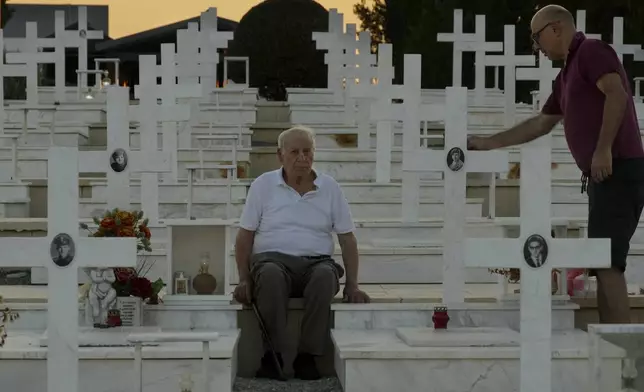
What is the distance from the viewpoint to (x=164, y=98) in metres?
9.32

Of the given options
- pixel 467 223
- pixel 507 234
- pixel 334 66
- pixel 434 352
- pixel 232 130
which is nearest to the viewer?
pixel 434 352

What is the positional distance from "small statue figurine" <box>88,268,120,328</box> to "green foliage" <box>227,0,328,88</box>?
11446 mm

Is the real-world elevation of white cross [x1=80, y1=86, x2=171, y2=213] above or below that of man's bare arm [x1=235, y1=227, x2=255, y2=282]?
above

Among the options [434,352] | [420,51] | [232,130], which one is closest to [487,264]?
[434,352]

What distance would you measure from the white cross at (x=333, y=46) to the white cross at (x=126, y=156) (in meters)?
6.73

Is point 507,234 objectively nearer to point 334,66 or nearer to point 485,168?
point 485,168

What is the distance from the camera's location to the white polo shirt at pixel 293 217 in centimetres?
636

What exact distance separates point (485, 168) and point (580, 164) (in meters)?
0.95

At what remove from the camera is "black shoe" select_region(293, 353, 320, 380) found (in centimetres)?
607

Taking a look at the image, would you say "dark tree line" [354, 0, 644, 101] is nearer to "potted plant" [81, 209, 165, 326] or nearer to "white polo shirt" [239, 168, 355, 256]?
"white polo shirt" [239, 168, 355, 256]

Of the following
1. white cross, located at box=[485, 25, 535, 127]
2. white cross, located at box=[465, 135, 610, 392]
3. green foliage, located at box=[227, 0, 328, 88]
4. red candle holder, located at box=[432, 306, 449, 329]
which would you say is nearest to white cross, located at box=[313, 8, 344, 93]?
green foliage, located at box=[227, 0, 328, 88]

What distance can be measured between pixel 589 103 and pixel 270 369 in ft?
6.19

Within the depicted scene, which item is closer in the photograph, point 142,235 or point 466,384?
point 466,384

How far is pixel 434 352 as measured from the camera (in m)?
5.57
